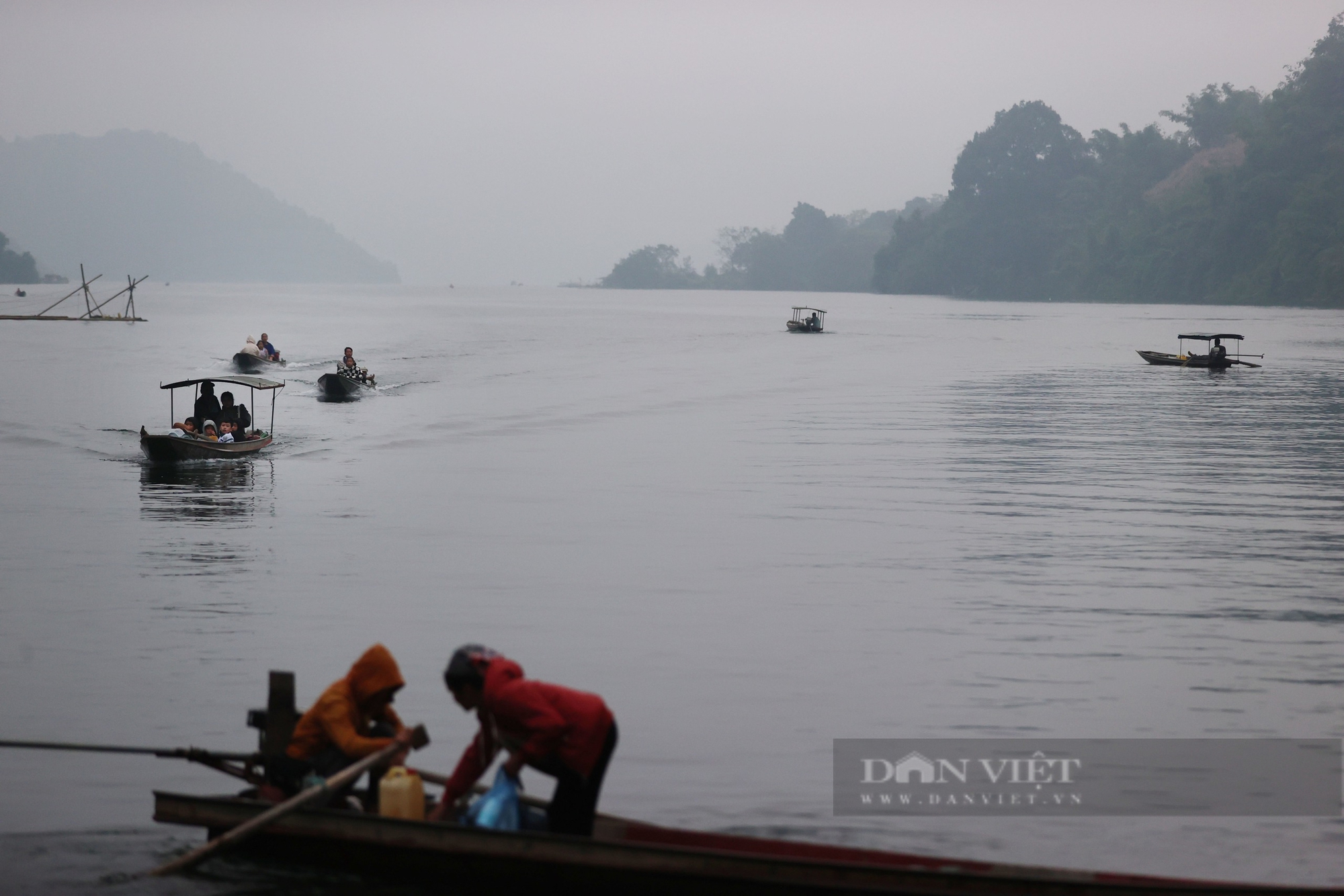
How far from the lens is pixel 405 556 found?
65.5ft

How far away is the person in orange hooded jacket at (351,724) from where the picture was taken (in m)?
8.52

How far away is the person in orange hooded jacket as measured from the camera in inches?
336

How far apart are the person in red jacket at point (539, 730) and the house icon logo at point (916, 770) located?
420 centimetres

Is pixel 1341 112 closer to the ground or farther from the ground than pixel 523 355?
farther from the ground

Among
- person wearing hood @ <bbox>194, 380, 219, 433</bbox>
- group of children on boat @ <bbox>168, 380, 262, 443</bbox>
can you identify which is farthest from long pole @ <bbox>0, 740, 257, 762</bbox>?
person wearing hood @ <bbox>194, 380, 219, 433</bbox>

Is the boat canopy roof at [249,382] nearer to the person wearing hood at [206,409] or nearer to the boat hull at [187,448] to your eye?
the person wearing hood at [206,409]

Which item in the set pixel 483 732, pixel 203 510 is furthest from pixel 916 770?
pixel 203 510

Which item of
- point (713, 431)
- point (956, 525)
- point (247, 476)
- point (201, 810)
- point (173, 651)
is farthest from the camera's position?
point (713, 431)

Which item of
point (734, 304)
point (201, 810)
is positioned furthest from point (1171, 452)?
point (734, 304)

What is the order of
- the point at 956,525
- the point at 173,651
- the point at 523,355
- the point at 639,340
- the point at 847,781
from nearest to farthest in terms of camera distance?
the point at 847,781
the point at 173,651
the point at 956,525
the point at 523,355
the point at 639,340

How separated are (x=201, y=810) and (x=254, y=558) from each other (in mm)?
11530

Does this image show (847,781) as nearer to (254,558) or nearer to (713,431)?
(254,558)

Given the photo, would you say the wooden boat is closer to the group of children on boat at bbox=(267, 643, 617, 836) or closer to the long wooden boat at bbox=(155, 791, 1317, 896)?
the group of children on boat at bbox=(267, 643, 617, 836)

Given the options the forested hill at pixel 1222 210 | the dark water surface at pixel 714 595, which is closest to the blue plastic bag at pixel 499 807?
the dark water surface at pixel 714 595
